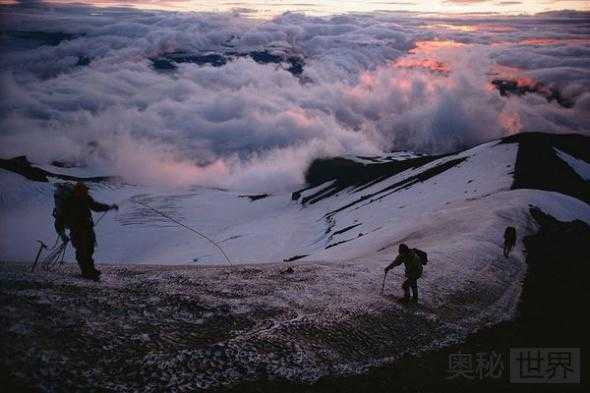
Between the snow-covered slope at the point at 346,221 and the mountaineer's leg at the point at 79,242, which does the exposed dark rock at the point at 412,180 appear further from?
the mountaineer's leg at the point at 79,242

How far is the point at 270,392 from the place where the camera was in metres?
11.0

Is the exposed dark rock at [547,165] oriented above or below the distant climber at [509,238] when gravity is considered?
below

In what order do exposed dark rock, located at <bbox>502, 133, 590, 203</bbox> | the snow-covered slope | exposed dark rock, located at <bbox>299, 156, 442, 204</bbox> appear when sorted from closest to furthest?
the snow-covered slope < exposed dark rock, located at <bbox>502, 133, 590, 203</bbox> < exposed dark rock, located at <bbox>299, 156, 442, 204</bbox>

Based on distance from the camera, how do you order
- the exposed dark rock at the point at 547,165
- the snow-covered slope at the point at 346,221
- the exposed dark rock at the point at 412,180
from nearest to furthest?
the snow-covered slope at the point at 346,221
the exposed dark rock at the point at 547,165
the exposed dark rock at the point at 412,180

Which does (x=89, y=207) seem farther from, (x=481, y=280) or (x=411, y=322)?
(x=481, y=280)

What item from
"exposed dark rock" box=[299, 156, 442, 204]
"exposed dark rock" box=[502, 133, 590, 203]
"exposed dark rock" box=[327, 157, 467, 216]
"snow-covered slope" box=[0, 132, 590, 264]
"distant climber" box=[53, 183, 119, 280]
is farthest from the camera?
"exposed dark rock" box=[299, 156, 442, 204]

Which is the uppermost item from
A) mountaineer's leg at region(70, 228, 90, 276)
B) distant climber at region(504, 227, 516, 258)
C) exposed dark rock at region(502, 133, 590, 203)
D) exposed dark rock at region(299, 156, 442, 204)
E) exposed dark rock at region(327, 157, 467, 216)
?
mountaineer's leg at region(70, 228, 90, 276)

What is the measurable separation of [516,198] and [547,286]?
29.6m

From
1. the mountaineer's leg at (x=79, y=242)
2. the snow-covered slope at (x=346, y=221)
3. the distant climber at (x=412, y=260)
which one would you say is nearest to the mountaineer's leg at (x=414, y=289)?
the distant climber at (x=412, y=260)

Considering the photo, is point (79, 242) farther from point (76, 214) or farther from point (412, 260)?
point (412, 260)

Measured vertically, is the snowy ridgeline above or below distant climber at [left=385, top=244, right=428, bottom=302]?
below

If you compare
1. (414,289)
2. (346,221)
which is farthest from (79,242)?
(346,221)

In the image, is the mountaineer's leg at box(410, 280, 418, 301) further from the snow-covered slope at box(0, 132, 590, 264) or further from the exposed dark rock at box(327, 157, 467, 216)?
the exposed dark rock at box(327, 157, 467, 216)

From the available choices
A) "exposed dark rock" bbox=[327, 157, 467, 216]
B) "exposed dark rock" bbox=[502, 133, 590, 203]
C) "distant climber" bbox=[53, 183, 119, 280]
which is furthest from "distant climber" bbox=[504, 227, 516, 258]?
"exposed dark rock" bbox=[327, 157, 467, 216]
